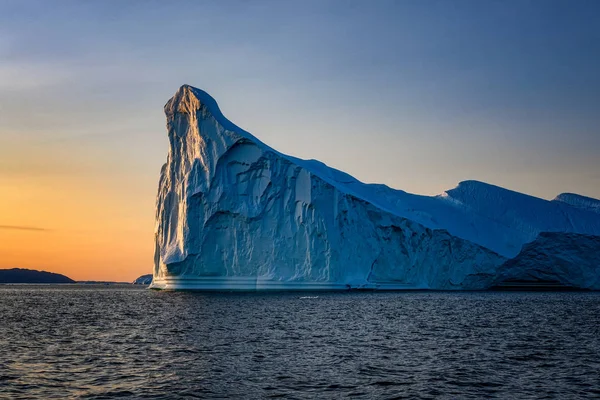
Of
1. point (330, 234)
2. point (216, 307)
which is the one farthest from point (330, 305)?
point (330, 234)

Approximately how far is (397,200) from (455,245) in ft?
26.6

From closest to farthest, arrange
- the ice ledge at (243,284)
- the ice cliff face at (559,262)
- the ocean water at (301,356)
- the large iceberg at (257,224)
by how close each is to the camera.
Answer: the ocean water at (301,356) < the ice ledge at (243,284) < the large iceberg at (257,224) < the ice cliff face at (559,262)

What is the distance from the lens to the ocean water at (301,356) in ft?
35.7

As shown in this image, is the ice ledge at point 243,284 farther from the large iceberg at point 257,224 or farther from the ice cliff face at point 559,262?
the ice cliff face at point 559,262

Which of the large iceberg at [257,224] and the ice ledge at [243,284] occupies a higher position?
the large iceberg at [257,224]

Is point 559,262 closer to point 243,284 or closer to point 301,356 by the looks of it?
point 243,284

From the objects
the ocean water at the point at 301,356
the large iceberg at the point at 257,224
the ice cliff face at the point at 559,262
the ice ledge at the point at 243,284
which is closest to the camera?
the ocean water at the point at 301,356

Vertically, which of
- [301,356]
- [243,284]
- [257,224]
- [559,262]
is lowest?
[301,356]

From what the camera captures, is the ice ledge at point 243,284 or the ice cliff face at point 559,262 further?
the ice cliff face at point 559,262

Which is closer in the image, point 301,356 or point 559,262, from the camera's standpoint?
point 301,356

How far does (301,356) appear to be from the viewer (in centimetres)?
1455

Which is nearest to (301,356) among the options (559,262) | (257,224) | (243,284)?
(257,224)

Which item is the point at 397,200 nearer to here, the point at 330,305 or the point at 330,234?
the point at 330,234

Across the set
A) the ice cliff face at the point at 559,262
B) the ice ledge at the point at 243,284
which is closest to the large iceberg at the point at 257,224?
the ice ledge at the point at 243,284
